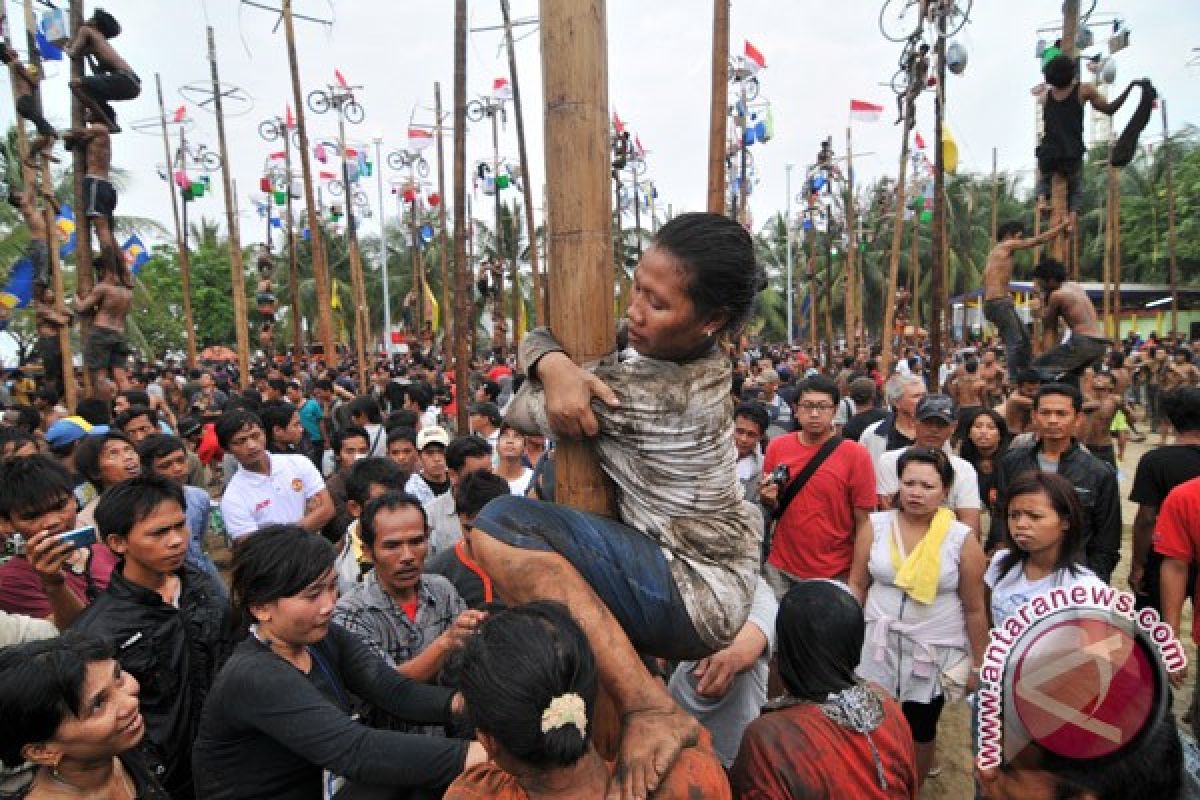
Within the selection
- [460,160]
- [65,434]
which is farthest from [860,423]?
[460,160]

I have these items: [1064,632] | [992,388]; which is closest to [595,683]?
[1064,632]

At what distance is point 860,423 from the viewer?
23.0ft

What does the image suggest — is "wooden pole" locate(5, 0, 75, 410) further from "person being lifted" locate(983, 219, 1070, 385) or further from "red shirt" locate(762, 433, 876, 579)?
"person being lifted" locate(983, 219, 1070, 385)

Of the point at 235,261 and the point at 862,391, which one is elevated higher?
the point at 235,261

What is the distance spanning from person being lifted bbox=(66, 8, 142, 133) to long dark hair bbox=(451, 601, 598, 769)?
317 inches

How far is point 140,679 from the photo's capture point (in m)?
2.63

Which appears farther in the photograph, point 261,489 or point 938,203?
point 938,203

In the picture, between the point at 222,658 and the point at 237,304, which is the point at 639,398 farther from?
the point at 237,304

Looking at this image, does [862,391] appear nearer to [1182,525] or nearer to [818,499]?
[818,499]

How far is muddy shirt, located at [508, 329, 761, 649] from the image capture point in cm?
187

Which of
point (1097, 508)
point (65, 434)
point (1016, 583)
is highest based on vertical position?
point (65, 434)

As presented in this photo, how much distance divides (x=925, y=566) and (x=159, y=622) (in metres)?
3.39

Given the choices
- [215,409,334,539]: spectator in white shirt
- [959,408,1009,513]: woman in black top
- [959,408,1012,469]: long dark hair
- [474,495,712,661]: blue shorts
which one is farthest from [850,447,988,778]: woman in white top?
[215,409,334,539]: spectator in white shirt

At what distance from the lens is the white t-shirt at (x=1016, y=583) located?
3207 millimetres
